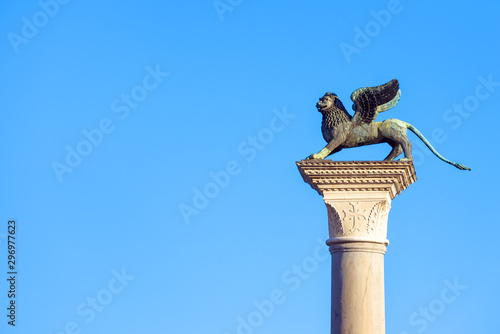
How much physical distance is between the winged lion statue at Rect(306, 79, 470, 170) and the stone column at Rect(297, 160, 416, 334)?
2.65 feet

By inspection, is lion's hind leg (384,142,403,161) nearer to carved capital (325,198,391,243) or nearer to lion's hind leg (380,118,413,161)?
lion's hind leg (380,118,413,161)

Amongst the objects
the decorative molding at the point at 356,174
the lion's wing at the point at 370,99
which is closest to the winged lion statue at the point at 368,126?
the lion's wing at the point at 370,99

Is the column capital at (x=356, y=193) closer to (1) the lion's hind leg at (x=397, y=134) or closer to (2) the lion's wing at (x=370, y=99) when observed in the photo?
(1) the lion's hind leg at (x=397, y=134)

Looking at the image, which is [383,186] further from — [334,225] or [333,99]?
[333,99]

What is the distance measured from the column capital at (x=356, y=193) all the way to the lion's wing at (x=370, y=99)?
1.45 m

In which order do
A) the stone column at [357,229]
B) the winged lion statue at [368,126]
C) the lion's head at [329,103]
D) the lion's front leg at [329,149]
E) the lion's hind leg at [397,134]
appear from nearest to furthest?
the stone column at [357,229], the lion's front leg at [329,149], the lion's hind leg at [397,134], the winged lion statue at [368,126], the lion's head at [329,103]

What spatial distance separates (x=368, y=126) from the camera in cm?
1697

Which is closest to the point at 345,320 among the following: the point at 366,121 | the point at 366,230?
the point at 366,230

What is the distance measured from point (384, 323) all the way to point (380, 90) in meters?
4.50

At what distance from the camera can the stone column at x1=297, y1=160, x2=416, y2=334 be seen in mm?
15422

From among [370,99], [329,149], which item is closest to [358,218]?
[329,149]

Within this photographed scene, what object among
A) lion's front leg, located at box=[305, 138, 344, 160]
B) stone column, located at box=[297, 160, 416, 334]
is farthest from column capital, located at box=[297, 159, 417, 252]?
lion's front leg, located at box=[305, 138, 344, 160]

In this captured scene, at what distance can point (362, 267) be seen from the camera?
1555 centimetres

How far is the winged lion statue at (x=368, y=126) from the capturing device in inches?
662
